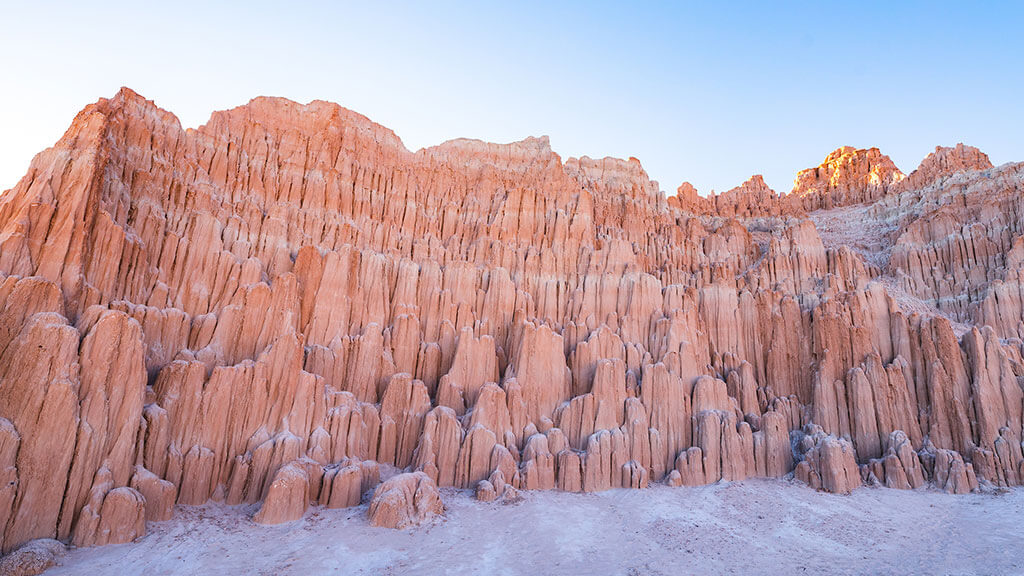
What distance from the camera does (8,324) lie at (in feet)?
49.8

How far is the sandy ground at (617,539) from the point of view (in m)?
14.9

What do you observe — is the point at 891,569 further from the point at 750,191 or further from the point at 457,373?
the point at 750,191

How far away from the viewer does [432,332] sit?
2859cm

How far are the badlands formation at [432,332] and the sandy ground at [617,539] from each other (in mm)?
1054

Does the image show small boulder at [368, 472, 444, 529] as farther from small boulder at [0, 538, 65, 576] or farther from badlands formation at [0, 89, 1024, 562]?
small boulder at [0, 538, 65, 576]

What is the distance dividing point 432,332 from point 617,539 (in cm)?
1494

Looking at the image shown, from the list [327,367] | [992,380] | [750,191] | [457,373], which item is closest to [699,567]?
[457,373]

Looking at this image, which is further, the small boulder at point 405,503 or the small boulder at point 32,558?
the small boulder at point 405,503

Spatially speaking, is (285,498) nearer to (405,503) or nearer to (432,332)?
(405,503)

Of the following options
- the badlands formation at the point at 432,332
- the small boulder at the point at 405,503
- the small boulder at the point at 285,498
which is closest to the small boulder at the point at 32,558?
the badlands formation at the point at 432,332

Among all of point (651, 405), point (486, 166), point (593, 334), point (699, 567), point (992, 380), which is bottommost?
point (699, 567)

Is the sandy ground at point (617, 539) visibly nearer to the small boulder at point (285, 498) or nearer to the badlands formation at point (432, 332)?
the small boulder at point (285, 498)

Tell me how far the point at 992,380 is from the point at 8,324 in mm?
40646

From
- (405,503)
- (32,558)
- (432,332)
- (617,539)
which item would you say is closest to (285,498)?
(405,503)
